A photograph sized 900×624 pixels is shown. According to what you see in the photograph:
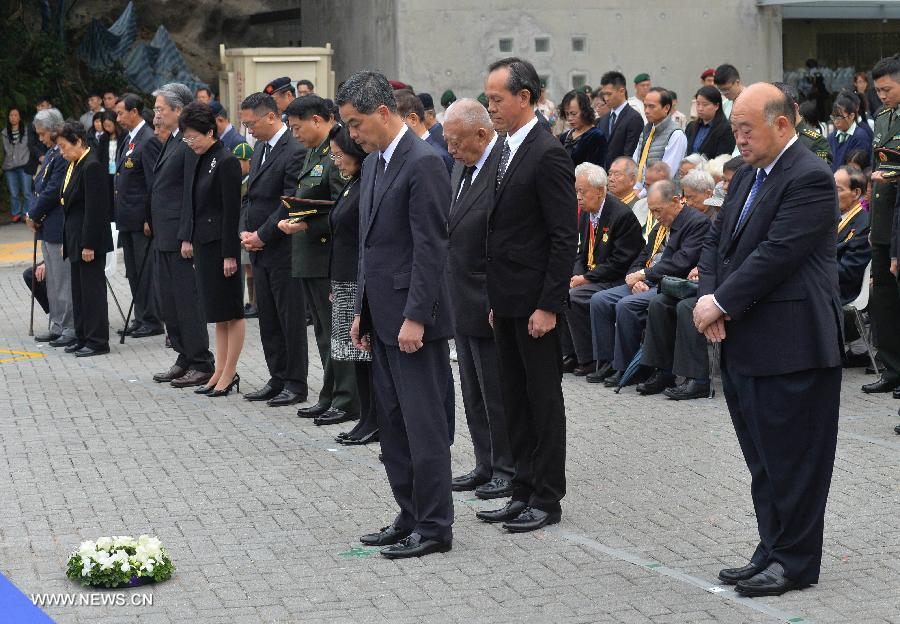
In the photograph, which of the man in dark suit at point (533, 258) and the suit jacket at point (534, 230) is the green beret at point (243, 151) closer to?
the man in dark suit at point (533, 258)

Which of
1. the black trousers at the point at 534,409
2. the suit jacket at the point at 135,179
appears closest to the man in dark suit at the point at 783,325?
the black trousers at the point at 534,409

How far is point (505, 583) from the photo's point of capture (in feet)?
19.6

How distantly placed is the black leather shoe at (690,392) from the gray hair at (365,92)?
14.1ft

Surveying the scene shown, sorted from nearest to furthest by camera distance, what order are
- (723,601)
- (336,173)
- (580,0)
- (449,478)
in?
(723,601) → (449,478) → (336,173) → (580,0)

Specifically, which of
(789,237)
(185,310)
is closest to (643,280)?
(185,310)

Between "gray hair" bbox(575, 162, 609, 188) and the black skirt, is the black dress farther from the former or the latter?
"gray hair" bbox(575, 162, 609, 188)

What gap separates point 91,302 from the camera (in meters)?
12.6

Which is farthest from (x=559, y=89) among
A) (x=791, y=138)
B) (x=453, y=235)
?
(x=791, y=138)

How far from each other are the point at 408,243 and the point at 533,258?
681mm

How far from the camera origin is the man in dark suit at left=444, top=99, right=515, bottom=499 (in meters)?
7.25

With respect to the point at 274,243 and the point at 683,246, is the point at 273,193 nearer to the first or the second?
the point at 274,243

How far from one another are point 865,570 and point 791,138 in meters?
1.84

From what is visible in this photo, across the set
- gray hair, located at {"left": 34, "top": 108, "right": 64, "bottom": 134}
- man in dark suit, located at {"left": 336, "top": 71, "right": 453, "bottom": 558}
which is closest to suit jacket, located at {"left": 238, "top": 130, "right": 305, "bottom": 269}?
man in dark suit, located at {"left": 336, "top": 71, "right": 453, "bottom": 558}

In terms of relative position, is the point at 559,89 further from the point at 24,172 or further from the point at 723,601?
the point at 723,601
